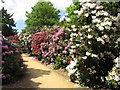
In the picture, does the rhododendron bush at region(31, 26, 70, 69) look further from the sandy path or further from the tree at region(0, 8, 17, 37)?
the tree at region(0, 8, 17, 37)

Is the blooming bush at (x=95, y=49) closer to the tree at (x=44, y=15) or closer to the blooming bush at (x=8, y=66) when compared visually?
the blooming bush at (x=8, y=66)

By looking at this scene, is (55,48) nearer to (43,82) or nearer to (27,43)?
(43,82)

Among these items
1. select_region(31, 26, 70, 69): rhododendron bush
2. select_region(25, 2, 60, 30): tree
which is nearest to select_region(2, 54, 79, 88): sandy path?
select_region(31, 26, 70, 69): rhododendron bush

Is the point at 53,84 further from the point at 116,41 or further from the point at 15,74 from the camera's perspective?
the point at 116,41

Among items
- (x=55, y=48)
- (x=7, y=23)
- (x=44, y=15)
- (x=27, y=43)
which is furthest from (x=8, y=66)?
(x=7, y=23)

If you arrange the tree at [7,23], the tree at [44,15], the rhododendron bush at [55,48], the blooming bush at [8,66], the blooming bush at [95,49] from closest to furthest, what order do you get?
1. the blooming bush at [95,49]
2. the blooming bush at [8,66]
3. the rhododendron bush at [55,48]
4. the tree at [44,15]
5. the tree at [7,23]

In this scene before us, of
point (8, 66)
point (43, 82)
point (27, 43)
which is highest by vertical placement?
point (27, 43)

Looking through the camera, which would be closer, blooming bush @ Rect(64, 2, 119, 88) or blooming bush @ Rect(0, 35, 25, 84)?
blooming bush @ Rect(64, 2, 119, 88)

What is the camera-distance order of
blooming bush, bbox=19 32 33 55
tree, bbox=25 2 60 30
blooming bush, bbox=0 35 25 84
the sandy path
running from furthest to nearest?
tree, bbox=25 2 60 30 → blooming bush, bbox=19 32 33 55 → blooming bush, bbox=0 35 25 84 → the sandy path

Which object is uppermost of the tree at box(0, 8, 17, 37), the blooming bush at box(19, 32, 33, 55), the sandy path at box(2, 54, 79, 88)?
the tree at box(0, 8, 17, 37)

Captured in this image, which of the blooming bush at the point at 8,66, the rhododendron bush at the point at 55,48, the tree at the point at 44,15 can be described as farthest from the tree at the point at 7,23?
the blooming bush at the point at 8,66

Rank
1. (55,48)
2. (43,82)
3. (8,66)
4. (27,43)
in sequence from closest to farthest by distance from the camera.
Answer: (43,82) < (8,66) < (55,48) < (27,43)

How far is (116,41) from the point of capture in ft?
19.0

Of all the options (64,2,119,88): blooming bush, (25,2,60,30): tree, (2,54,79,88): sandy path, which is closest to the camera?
(64,2,119,88): blooming bush
